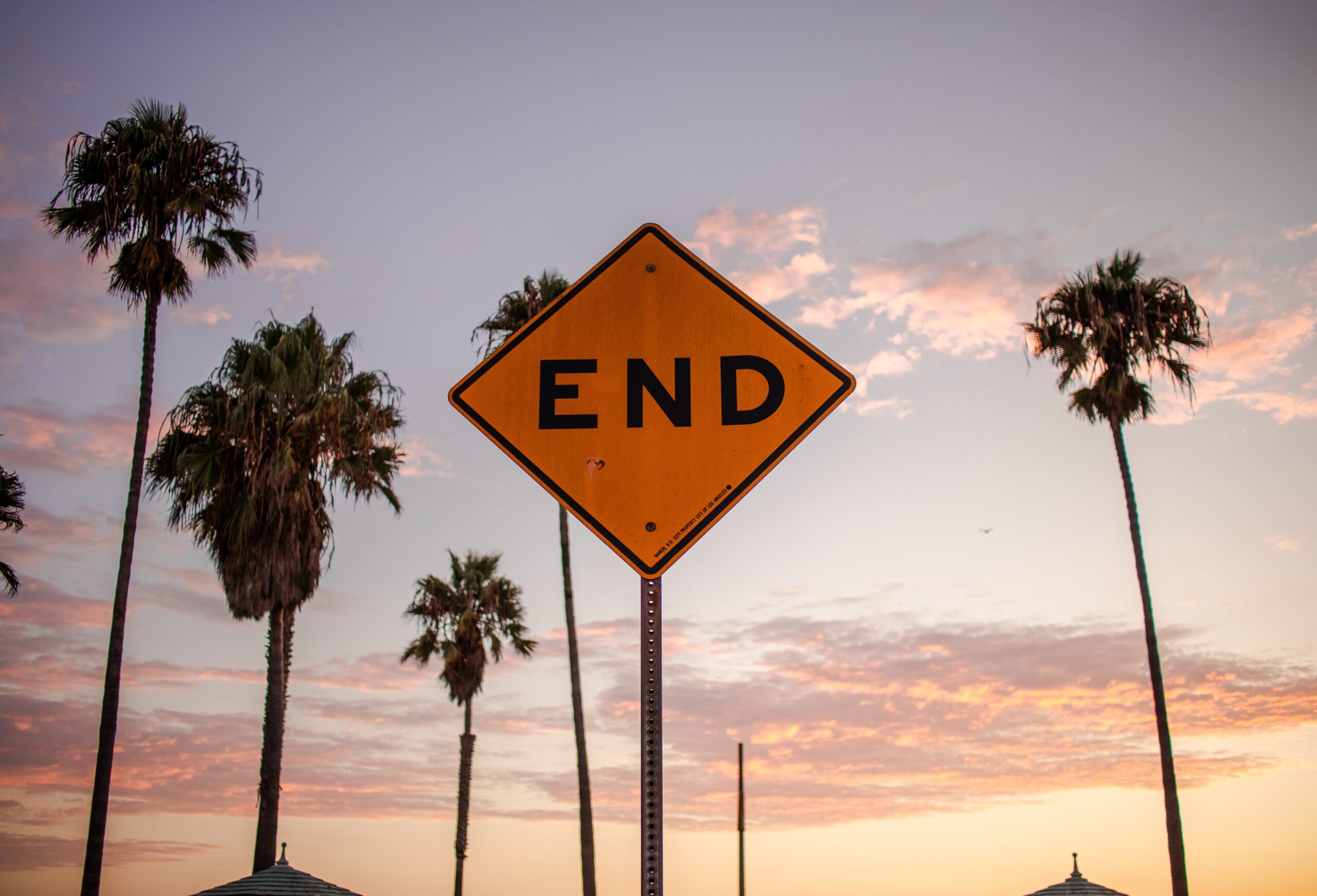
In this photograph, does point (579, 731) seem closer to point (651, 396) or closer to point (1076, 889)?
point (1076, 889)

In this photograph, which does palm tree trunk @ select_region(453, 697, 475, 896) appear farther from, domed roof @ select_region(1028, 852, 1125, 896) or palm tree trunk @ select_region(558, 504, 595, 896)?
domed roof @ select_region(1028, 852, 1125, 896)

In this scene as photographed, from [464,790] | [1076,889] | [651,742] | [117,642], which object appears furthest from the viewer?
[464,790]

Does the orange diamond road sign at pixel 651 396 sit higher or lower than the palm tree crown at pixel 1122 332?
lower

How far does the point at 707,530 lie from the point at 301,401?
1939 cm

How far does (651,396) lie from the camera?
339cm

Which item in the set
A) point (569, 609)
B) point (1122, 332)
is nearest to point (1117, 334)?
point (1122, 332)

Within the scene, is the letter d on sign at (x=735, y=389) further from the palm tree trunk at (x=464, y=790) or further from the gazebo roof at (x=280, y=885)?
the palm tree trunk at (x=464, y=790)

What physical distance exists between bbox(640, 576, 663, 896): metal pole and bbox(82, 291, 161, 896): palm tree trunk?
16.9 m

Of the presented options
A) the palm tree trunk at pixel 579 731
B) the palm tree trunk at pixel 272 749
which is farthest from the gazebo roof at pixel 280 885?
the palm tree trunk at pixel 579 731

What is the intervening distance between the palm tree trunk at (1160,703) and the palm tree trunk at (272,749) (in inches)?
670

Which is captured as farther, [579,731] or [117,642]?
[579,731]

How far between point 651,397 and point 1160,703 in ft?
72.0

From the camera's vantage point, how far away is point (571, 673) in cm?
2559

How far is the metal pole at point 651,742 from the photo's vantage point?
2.80m
